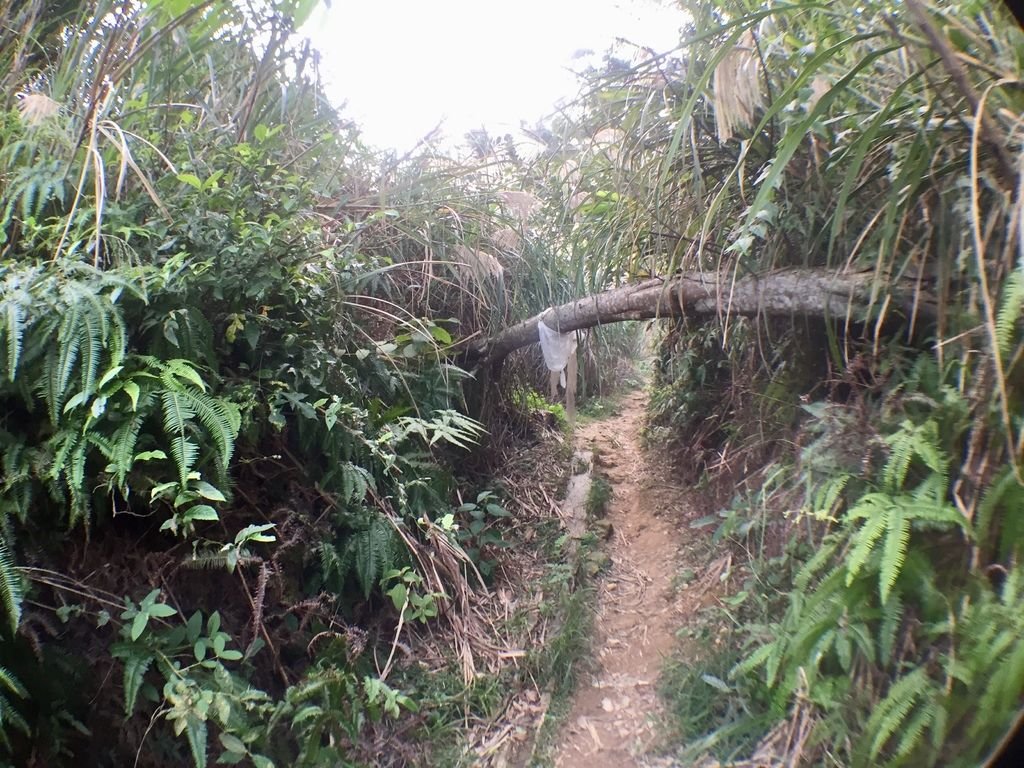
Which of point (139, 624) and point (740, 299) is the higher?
point (740, 299)

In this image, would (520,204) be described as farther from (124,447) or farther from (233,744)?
(233,744)

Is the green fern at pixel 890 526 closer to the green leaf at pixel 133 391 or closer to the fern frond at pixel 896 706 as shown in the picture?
the fern frond at pixel 896 706

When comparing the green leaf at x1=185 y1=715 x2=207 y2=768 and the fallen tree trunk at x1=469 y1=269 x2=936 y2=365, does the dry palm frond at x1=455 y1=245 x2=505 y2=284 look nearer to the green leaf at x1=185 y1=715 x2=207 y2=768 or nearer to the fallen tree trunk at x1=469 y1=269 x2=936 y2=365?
the fallen tree trunk at x1=469 y1=269 x2=936 y2=365

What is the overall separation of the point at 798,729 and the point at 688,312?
6.80ft

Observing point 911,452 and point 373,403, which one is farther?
point 373,403

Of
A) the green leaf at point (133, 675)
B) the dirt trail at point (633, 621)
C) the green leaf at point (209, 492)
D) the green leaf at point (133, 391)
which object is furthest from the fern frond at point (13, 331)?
the dirt trail at point (633, 621)

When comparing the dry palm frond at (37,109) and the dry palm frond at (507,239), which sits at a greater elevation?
the dry palm frond at (37,109)

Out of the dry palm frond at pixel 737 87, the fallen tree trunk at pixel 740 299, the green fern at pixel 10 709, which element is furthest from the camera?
the dry palm frond at pixel 737 87

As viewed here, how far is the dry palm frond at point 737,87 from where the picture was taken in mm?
2670

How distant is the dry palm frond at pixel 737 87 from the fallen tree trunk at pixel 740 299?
2.35 ft

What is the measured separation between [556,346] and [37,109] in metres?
3.16

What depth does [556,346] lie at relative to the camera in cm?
449

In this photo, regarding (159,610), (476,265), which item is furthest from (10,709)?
(476,265)

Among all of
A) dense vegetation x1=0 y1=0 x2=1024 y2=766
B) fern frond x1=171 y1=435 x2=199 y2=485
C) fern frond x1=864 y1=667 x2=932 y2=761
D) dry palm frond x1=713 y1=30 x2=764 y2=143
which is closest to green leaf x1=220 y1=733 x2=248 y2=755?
dense vegetation x1=0 y1=0 x2=1024 y2=766
